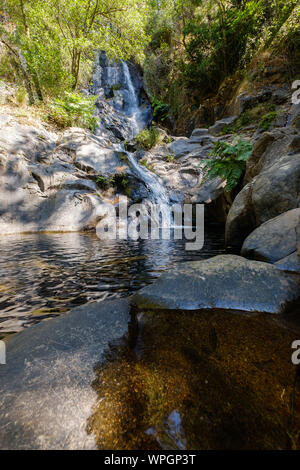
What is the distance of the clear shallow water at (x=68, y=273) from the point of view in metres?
1.88

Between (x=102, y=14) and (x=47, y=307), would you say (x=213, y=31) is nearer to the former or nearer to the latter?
(x=102, y=14)

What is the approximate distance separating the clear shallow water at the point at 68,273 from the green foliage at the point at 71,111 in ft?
23.4

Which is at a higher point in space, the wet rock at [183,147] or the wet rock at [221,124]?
the wet rock at [221,124]

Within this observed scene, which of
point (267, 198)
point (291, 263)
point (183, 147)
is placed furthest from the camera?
point (183, 147)

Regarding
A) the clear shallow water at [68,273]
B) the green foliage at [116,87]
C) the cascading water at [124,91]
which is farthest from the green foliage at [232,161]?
the green foliage at [116,87]

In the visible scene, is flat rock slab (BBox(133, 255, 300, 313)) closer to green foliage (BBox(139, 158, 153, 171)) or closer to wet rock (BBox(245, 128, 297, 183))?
wet rock (BBox(245, 128, 297, 183))

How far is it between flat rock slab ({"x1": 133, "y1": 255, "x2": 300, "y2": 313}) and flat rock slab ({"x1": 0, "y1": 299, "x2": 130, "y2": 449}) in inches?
16.0

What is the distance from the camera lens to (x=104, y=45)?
941cm

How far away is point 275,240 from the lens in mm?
2586

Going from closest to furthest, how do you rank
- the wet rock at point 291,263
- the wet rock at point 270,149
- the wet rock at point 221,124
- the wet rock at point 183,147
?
the wet rock at point 291,263
the wet rock at point 270,149
the wet rock at point 221,124
the wet rock at point 183,147

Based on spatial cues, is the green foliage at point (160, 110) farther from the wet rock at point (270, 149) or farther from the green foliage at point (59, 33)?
the wet rock at point (270, 149)

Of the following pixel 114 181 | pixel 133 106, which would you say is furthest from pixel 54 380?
pixel 133 106

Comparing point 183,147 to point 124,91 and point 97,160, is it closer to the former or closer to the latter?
point 97,160

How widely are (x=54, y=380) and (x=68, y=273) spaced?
6.59 ft
